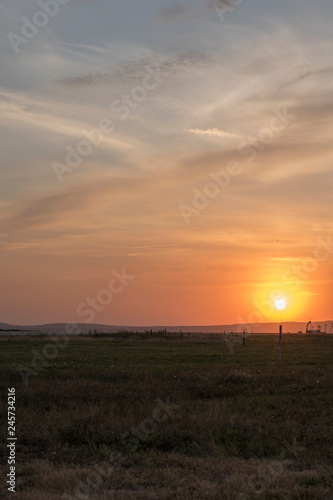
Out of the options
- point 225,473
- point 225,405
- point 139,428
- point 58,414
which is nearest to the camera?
point 225,473

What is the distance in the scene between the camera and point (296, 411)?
16.9m

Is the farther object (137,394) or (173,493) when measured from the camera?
(137,394)

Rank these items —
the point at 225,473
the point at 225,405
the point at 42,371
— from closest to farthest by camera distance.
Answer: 1. the point at 225,473
2. the point at 225,405
3. the point at 42,371

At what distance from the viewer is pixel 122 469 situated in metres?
11.3

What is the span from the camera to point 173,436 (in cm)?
1395

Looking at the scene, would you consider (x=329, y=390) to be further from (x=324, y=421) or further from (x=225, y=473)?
(x=225, y=473)

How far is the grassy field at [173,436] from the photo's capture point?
1017 cm

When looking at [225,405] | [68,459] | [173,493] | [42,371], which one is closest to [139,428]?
[68,459]

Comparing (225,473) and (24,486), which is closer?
(24,486)

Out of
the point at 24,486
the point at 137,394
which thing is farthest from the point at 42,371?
the point at 24,486

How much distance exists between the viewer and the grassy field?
10172 millimetres

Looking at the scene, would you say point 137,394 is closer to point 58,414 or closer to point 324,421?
point 58,414

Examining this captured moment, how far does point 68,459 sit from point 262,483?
4551mm

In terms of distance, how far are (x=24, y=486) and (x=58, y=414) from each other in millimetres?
6002
